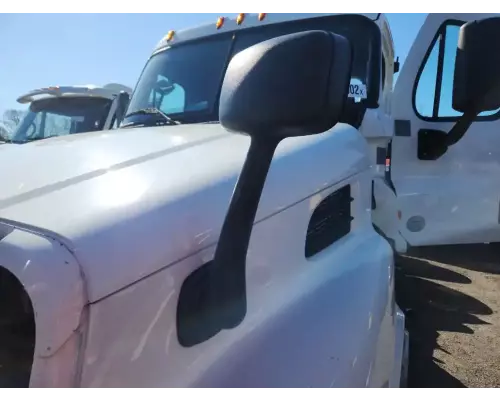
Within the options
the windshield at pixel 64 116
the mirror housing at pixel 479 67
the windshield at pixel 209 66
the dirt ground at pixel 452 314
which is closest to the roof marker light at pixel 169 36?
the windshield at pixel 209 66

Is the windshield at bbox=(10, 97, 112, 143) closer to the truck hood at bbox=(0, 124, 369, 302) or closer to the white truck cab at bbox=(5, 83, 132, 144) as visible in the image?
the white truck cab at bbox=(5, 83, 132, 144)

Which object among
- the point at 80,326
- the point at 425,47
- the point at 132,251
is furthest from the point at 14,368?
the point at 425,47

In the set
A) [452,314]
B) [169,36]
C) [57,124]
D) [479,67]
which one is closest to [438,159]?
[452,314]

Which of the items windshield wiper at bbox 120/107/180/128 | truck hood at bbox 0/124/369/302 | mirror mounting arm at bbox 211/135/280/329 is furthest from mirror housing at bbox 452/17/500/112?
mirror mounting arm at bbox 211/135/280/329

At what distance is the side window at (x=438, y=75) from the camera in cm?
390

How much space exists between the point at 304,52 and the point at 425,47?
3128 mm

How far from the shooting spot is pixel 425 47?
157 inches

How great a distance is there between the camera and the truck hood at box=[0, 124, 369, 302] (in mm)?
1167

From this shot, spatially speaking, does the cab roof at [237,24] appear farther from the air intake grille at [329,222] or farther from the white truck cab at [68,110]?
the white truck cab at [68,110]

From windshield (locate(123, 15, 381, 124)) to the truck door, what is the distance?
1.29 m

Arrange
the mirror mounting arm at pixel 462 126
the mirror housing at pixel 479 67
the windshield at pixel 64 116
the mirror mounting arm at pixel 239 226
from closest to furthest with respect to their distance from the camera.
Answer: the mirror mounting arm at pixel 239 226 < the mirror housing at pixel 479 67 < the mirror mounting arm at pixel 462 126 < the windshield at pixel 64 116

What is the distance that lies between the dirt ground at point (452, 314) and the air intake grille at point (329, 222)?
0.69 metres

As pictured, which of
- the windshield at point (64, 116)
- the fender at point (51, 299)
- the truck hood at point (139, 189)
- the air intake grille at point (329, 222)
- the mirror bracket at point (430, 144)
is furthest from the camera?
the windshield at point (64, 116)

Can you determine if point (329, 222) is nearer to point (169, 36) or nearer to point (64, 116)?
point (169, 36)
